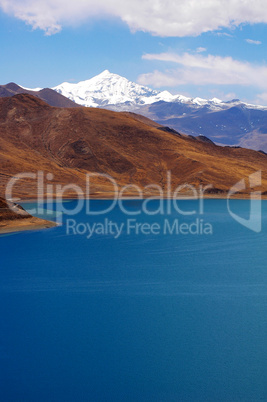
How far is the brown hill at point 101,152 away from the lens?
109 metres

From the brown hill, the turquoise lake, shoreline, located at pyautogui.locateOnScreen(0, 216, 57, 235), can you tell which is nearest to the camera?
the turquoise lake

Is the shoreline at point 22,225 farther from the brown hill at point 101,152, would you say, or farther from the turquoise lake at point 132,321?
the brown hill at point 101,152

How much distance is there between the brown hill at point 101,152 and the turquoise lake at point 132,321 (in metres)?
54.9

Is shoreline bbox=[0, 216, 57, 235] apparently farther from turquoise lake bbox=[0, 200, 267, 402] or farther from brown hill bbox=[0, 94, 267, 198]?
brown hill bbox=[0, 94, 267, 198]

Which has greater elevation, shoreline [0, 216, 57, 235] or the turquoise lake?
shoreline [0, 216, 57, 235]

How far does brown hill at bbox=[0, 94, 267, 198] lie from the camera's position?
109m

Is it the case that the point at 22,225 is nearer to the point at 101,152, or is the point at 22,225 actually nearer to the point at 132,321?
the point at 132,321

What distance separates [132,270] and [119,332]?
12.7 m

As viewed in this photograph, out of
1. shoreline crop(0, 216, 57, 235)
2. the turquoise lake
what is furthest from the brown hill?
the turquoise lake

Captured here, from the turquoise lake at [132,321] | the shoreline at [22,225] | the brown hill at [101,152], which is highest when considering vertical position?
the brown hill at [101,152]

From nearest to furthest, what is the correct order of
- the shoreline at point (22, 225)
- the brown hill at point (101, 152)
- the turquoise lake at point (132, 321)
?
the turquoise lake at point (132, 321) → the shoreline at point (22, 225) → the brown hill at point (101, 152)

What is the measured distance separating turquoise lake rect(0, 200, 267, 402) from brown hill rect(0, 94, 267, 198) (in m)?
54.9

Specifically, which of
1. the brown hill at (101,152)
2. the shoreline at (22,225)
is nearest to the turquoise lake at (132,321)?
the shoreline at (22,225)

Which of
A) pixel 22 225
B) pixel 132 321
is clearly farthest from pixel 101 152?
pixel 132 321
